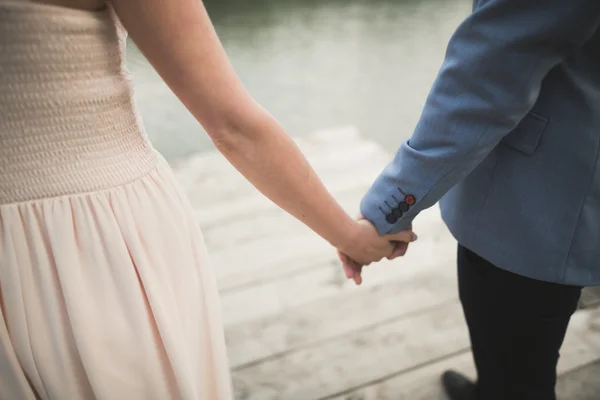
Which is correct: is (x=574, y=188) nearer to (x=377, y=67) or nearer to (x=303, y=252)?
(x=303, y=252)

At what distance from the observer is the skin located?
0.48 m

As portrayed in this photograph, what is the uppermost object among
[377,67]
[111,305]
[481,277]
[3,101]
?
[3,101]

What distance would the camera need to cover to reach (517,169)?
0.67m

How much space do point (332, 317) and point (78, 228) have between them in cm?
97

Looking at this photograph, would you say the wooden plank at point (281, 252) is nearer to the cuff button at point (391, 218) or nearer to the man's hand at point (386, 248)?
the man's hand at point (386, 248)

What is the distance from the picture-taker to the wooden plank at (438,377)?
3.90 feet

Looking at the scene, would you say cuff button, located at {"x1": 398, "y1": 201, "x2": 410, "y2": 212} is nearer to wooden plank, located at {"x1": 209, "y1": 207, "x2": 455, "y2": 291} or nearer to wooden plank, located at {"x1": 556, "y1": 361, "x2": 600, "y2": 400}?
wooden plank, located at {"x1": 556, "y1": 361, "x2": 600, "y2": 400}

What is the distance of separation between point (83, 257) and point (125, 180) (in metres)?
0.09

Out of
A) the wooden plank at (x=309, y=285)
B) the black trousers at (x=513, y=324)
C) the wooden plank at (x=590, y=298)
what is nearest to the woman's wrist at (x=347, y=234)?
the black trousers at (x=513, y=324)

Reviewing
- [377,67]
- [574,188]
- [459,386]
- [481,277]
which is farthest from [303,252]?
[377,67]

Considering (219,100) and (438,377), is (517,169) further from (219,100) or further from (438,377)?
(438,377)

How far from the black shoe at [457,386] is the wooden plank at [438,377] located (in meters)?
0.02

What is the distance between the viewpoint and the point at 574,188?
0.64 m

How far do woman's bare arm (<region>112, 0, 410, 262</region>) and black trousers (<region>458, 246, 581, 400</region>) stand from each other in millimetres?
261
